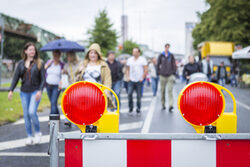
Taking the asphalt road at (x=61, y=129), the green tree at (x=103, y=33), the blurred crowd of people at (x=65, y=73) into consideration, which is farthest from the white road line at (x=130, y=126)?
the green tree at (x=103, y=33)

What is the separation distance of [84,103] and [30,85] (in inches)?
144

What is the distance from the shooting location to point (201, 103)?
7.27 feet

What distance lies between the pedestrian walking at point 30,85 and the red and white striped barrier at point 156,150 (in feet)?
12.2

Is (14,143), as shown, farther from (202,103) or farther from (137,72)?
(137,72)

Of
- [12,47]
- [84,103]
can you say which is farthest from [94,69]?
[12,47]

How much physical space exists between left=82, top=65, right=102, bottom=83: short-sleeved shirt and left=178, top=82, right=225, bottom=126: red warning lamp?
3.08m

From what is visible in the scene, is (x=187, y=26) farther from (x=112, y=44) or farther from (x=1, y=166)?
(x=1, y=166)

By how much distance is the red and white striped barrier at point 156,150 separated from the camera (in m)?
2.04

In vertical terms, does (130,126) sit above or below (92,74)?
below

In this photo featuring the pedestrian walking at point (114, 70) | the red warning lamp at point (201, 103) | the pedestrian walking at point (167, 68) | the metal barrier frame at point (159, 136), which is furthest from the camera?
the pedestrian walking at point (167, 68)

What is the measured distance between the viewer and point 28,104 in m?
5.68

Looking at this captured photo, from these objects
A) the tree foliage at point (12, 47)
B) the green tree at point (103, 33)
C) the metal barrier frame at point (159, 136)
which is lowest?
the metal barrier frame at point (159, 136)

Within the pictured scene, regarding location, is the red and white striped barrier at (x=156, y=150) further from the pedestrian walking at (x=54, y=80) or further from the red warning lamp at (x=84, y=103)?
the pedestrian walking at (x=54, y=80)

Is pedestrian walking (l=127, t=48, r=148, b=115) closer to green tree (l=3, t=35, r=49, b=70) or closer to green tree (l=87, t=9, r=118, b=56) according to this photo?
green tree (l=3, t=35, r=49, b=70)
